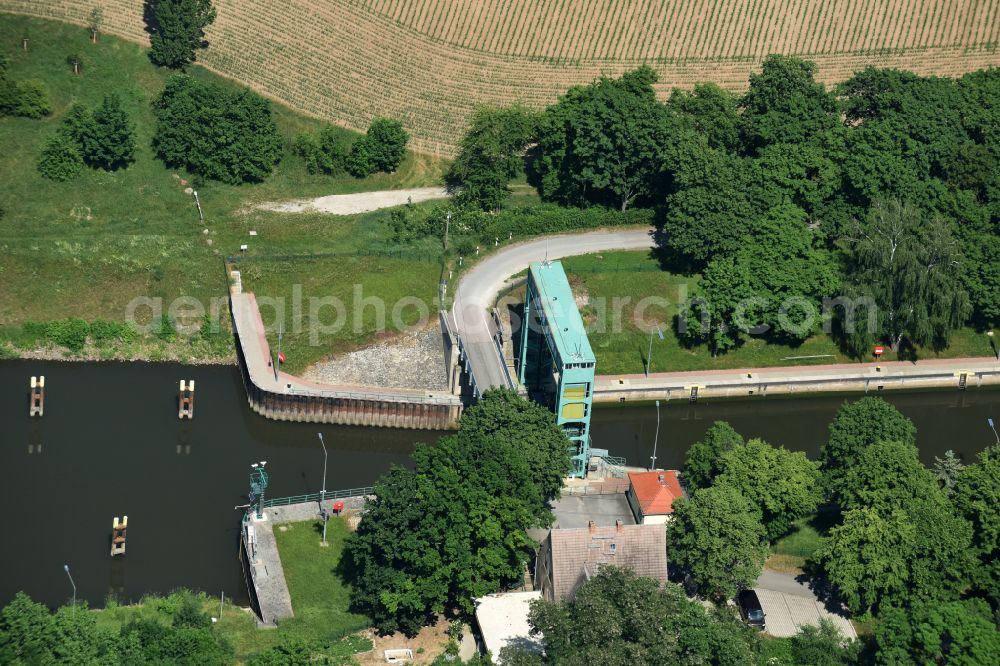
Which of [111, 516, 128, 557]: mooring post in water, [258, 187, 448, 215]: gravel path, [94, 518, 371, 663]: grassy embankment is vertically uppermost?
[258, 187, 448, 215]: gravel path

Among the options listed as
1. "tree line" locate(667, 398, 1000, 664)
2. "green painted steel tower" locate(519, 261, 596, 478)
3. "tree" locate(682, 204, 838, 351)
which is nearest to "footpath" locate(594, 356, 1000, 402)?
"tree" locate(682, 204, 838, 351)

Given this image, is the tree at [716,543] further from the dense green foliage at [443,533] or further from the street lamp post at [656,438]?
the street lamp post at [656,438]

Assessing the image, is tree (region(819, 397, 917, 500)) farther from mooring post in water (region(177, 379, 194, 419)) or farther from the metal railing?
mooring post in water (region(177, 379, 194, 419))

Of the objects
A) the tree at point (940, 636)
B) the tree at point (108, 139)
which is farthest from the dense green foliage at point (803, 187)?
the tree at point (940, 636)

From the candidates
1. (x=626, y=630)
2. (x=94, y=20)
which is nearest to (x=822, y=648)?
(x=626, y=630)

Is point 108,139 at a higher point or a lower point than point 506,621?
higher

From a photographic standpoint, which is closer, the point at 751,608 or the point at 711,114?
the point at 751,608

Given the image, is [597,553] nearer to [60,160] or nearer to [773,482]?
[773,482]
